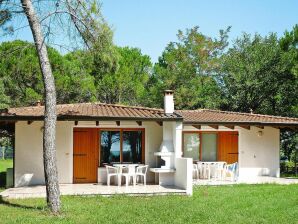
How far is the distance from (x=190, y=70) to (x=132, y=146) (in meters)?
20.1

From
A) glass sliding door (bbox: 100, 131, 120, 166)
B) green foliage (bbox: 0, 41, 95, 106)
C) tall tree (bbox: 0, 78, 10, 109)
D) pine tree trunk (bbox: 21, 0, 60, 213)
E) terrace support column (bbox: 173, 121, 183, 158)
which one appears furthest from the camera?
green foliage (bbox: 0, 41, 95, 106)

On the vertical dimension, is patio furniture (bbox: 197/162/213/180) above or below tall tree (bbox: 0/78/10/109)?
below

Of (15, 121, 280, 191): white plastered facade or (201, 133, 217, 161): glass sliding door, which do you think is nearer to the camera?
(15, 121, 280, 191): white plastered facade

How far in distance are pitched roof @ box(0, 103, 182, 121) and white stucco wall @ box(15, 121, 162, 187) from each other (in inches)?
23.7

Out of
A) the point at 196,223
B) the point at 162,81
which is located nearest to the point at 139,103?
the point at 162,81

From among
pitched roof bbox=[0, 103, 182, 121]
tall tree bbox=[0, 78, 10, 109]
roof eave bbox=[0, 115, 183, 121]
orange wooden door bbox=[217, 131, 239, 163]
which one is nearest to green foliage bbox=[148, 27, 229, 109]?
tall tree bbox=[0, 78, 10, 109]

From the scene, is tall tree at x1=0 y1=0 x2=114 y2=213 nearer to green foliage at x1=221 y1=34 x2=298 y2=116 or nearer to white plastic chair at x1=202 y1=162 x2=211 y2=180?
white plastic chair at x1=202 y1=162 x2=211 y2=180

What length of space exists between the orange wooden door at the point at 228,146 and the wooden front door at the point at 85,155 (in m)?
6.00

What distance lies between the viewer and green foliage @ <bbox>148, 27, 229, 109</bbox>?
35.9m

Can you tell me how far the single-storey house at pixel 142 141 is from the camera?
17.0 m

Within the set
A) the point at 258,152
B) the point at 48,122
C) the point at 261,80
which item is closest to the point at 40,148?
the point at 48,122

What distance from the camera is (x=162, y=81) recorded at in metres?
38.5

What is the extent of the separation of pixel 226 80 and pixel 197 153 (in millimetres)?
11029

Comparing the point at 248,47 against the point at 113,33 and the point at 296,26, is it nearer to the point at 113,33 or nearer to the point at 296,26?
the point at 296,26
